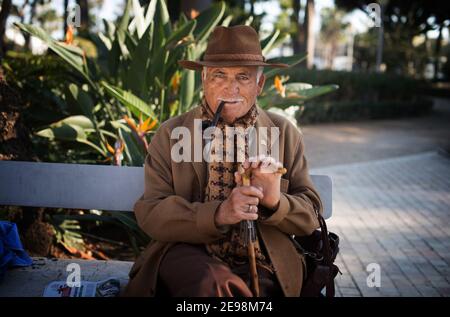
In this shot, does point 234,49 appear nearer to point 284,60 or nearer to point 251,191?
point 251,191

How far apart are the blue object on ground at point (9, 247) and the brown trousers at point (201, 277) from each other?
0.98 meters

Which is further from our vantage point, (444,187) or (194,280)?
(444,187)

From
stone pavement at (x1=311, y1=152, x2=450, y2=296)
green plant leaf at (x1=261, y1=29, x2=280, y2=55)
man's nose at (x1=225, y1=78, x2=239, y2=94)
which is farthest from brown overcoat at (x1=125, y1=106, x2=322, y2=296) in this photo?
green plant leaf at (x1=261, y1=29, x2=280, y2=55)

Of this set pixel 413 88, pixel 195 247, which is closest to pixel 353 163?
pixel 195 247

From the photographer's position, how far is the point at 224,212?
2.10 m

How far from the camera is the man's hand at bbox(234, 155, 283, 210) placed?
2.05 metres

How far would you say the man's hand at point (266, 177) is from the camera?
6.74 feet

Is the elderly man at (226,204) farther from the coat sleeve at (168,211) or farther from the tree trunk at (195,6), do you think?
the tree trunk at (195,6)

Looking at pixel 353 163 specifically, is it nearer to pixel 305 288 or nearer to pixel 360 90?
pixel 305 288

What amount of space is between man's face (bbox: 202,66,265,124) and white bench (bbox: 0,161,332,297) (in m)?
0.73

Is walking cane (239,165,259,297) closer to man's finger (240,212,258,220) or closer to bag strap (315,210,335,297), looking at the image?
man's finger (240,212,258,220)

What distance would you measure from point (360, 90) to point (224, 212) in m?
14.9

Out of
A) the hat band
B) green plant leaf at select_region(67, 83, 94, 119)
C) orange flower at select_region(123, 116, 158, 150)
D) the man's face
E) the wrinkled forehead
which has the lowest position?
orange flower at select_region(123, 116, 158, 150)

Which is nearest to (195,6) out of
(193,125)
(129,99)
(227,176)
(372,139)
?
(129,99)
